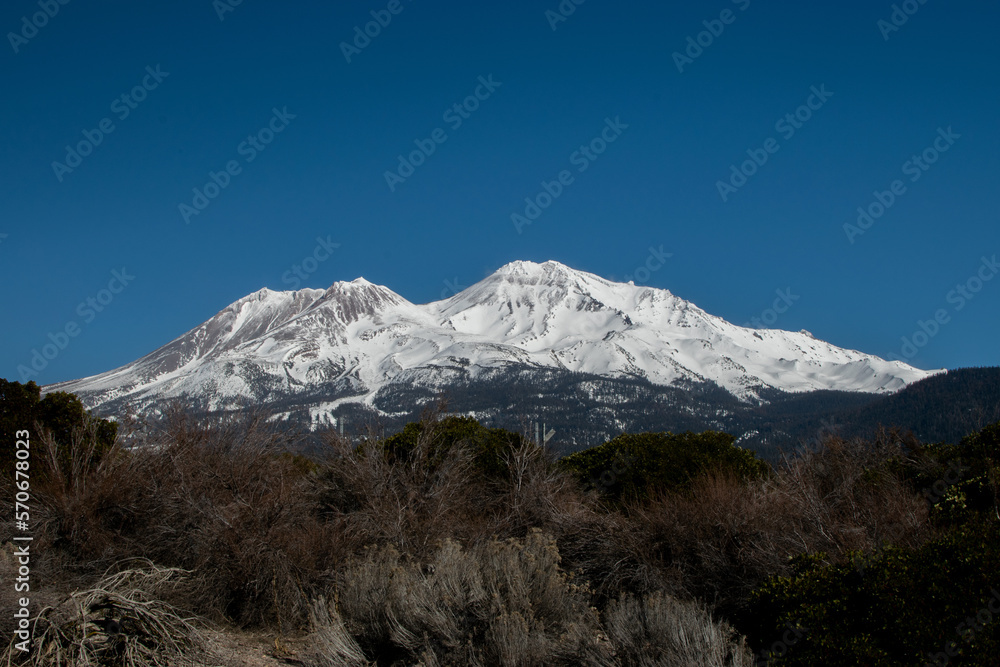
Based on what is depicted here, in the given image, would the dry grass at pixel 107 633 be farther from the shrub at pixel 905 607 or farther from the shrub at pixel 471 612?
the shrub at pixel 905 607

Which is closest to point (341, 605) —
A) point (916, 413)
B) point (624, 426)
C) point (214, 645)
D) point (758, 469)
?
point (214, 645)

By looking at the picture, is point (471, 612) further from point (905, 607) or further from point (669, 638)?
point (905, 607)

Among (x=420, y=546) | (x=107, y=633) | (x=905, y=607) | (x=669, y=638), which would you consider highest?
(x=420, y=546)

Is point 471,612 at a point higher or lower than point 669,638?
higher

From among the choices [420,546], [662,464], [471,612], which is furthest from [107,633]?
[662,464]

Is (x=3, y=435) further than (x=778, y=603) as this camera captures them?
Yes

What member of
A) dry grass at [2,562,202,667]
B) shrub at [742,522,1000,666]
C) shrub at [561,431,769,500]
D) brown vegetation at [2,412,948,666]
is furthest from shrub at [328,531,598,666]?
shrub at [561,431,769,500]

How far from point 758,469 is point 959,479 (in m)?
5.42

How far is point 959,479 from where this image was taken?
35.3 feet

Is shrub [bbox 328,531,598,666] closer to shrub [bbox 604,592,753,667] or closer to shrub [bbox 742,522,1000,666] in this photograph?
shrub [bbox 604,592,753,667]

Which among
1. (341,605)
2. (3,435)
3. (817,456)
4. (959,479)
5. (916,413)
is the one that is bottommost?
(341,605)

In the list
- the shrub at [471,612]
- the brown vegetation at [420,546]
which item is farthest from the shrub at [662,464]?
the shrub at [471,612]

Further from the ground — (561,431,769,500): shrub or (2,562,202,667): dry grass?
(561,431,769,500): shrub

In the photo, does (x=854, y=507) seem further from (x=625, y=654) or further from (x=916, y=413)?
(x=916, y=413)
